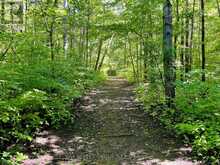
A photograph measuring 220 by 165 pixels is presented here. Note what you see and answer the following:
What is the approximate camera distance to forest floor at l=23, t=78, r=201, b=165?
6.48 metres

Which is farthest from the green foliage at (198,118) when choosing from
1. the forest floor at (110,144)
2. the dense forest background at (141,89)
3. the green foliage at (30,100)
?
the green foliage at (30,100)

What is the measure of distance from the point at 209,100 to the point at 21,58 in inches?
227

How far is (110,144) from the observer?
7.59 metres

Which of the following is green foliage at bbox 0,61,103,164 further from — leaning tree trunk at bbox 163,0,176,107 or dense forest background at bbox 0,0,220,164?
leaning tree trunk at bbox 163,0,176,107

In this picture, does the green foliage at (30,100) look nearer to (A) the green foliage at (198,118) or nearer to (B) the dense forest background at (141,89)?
(B) the dense forest background at (141,89)

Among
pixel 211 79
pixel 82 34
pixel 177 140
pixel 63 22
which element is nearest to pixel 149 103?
pixel 211 79

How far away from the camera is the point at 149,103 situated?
1224 cm

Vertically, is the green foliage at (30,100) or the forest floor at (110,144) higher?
the green foliage at (30,100)

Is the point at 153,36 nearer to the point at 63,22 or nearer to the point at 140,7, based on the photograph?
the point at 140,7

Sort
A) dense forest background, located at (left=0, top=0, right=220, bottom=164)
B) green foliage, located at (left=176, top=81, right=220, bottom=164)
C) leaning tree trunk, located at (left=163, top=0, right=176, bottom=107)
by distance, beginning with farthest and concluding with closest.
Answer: leaning tree trunk, located at (left=163, top=0, right=176, bottom=107), dense forest background, located at (left=0, top=0, right=220, bottom=164), green foliage, located at (left=176, top=81, right=220, bottom=164)

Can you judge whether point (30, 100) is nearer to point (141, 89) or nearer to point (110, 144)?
point (110, 144)

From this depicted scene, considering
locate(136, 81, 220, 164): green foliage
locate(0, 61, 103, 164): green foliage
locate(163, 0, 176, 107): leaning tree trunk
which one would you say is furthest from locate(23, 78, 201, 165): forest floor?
locate(163, 0, 176, 107): leaning tree trunk

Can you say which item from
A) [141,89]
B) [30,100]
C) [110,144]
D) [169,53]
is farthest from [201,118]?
[141,89]

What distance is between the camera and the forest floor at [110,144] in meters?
6.48
